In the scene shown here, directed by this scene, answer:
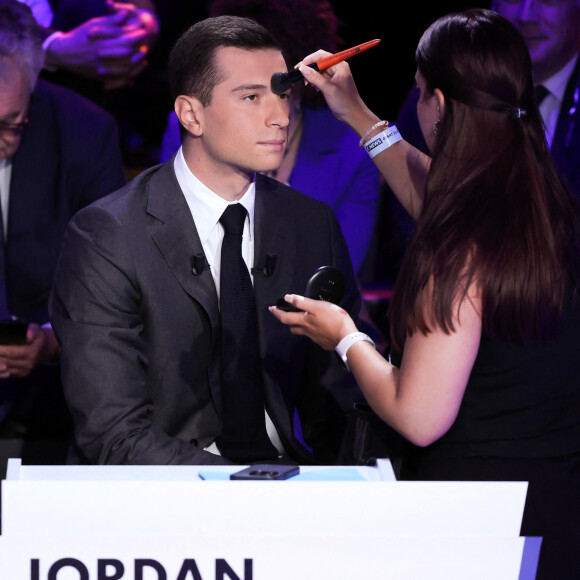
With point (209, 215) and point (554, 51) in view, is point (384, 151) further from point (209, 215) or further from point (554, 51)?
point (554, 51)

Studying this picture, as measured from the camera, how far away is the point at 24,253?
11.1 ft

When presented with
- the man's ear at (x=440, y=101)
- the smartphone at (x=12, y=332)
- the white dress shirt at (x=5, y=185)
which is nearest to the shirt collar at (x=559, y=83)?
the man's ear at (x=440, y=101)

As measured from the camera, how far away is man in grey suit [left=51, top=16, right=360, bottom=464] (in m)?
2.17

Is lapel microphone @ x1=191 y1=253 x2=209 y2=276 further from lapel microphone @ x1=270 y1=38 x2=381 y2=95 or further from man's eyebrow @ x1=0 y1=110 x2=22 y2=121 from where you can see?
man's eyebrow @ x1=0 y1=110 x2=22 y2=121

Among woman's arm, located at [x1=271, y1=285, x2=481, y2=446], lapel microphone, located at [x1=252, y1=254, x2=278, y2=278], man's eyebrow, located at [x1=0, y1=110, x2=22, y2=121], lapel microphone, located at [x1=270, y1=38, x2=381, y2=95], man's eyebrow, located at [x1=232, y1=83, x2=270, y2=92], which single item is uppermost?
lapel microphone, located at [x1=270, y1=38, x2=381, y2=95]

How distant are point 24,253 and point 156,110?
130cm

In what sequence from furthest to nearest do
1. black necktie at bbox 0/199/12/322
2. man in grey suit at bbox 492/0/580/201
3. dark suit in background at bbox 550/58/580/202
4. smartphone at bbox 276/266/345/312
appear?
man in grey suit at bbox 492/0/580/201, dark suit in background at bbox 550/58/580/202, black necktie at bbox 0/199/12/322, smartphone at bbox 276/266/345/312

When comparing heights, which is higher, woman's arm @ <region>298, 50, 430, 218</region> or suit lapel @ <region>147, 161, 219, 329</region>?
woman's arm @ <region>298, 50, 430, 218</region>

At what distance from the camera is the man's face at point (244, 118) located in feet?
7.77

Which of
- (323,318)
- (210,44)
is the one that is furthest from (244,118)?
(323,318)

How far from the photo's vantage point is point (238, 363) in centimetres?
233

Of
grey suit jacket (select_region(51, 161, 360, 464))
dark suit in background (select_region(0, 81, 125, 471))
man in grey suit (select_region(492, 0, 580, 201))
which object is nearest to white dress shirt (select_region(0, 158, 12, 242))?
dark suit in background (select_region(0, 81, 125, 471))

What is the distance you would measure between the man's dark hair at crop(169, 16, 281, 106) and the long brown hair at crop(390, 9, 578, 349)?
0.60m

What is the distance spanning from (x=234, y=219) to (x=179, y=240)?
0.52 ft
